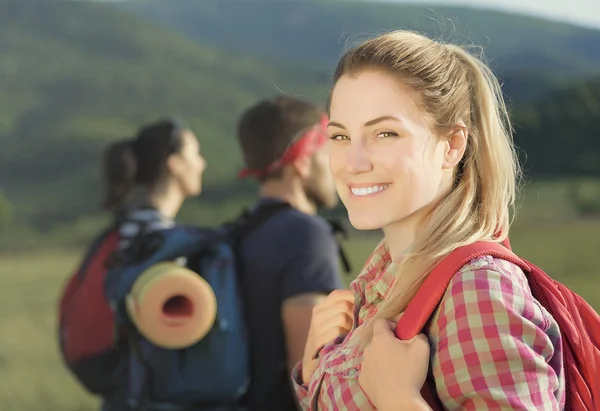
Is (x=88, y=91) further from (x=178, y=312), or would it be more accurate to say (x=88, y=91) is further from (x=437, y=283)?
(x=437, y=283)

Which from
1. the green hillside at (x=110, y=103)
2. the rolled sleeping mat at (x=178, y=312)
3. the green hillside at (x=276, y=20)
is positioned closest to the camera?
the rolled sleeping mat at (x=178, y=312)

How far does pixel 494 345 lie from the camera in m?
1.38

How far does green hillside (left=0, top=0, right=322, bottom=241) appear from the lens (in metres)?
29.2

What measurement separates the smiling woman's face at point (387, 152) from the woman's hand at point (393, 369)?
0.23m

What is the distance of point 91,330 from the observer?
3.13 m

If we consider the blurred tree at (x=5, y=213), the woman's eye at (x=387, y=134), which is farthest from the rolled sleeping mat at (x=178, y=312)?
the blurred tree at (x=5, y=213)

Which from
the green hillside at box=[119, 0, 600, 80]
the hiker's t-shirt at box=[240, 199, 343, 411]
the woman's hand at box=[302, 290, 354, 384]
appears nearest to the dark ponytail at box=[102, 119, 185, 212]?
the hiker's t-shirt at box=[240, 199, 343, 411]

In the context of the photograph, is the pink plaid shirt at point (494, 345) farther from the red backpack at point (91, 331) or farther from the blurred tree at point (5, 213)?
the blurred tree at point (5, 213)

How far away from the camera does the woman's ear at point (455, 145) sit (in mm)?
1641

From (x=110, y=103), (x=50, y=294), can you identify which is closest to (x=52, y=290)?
(x=50, y=294)

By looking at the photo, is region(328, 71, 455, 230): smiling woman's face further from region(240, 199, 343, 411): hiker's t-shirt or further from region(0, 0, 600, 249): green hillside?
region(0, 0, 600, 249): green hillside

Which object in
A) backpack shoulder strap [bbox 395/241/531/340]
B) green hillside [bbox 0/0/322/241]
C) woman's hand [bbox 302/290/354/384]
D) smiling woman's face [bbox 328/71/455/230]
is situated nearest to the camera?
backpack shoulder strap [bbox 395/241/531/340]

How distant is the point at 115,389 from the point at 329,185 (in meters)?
0.94

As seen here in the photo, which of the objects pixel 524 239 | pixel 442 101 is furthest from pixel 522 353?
pixel 524 239
